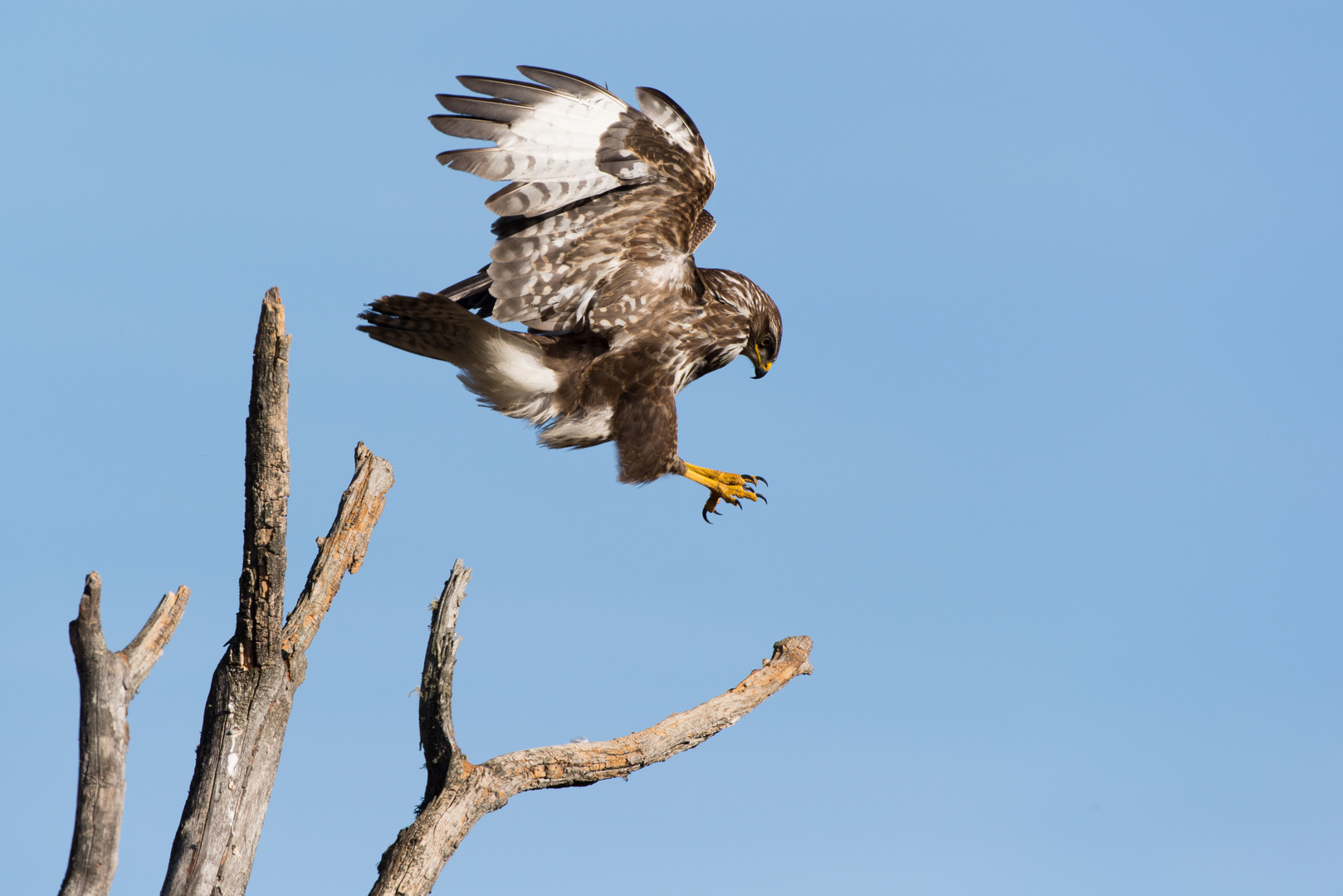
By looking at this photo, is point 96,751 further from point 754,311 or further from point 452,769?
point 754,311

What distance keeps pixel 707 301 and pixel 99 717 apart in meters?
4.42

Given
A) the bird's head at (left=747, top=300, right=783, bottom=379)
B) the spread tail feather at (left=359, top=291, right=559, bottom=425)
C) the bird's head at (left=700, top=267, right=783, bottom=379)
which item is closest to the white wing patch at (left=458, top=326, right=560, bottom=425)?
the spread tail feather at (left=359, top=291, right=559, bottom=425)

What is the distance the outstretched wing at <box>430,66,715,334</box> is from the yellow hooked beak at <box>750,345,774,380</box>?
Answer: 0.89m

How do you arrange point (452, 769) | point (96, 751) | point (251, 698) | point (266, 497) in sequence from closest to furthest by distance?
point (96, 751) < point (266, 497) < point (251, 698) < point (452, 769)

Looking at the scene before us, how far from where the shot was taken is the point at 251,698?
5066mm

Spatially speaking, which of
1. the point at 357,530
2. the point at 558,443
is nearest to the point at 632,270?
the point at 558,443

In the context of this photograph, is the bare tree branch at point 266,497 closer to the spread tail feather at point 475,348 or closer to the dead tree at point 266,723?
the dead tree at point 266,723

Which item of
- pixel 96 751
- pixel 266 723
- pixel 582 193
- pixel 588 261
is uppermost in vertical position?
pixel 582 193

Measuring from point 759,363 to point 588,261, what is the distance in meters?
1.65

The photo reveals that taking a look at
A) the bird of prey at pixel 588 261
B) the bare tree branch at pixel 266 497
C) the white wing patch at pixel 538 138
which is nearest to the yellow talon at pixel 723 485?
the bird of prey at pixel 588 261

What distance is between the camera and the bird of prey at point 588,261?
690cm

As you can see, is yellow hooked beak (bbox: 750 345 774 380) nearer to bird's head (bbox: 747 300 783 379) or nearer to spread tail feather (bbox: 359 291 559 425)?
bird's head (bbox: 747 300 783 379)

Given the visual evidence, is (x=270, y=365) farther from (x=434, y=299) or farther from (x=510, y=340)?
(x=510, y=340)

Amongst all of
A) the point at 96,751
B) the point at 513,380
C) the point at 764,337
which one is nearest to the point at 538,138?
the point at 513,380
